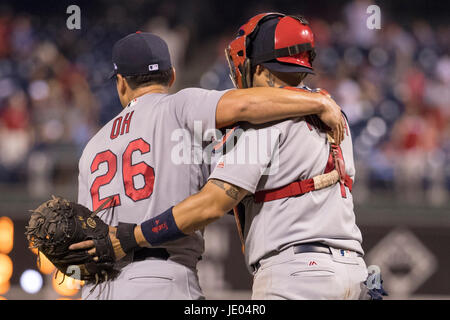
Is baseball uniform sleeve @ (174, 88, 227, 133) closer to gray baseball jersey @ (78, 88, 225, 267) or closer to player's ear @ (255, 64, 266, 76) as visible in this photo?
gray baseball jersey @ (78, 88, 225, 267)

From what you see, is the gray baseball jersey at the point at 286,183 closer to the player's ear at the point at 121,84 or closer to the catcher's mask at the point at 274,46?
the catcher's mask at the point at 274,46

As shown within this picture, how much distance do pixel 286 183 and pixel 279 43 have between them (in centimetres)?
71

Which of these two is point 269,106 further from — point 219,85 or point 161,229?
point 219,85

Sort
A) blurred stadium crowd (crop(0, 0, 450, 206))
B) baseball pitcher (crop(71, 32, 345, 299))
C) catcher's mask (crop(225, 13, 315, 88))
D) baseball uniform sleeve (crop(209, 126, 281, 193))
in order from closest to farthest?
1. baseball uniform sleeve (crop(209, 126, 281, 193))
2. baseball pitcher (crop(71, 32, 345, 299))
3. catcher's mask (crop(225, 13, 315, 88))
4. blurred stadium crowd (crop(0, 0, 450, 206))

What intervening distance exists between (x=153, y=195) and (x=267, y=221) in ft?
1.93

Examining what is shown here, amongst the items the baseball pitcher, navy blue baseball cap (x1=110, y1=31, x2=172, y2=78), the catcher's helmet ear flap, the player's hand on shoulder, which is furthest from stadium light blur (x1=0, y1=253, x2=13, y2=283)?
the player's hand on shoulder

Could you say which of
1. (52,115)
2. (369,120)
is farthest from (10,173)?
(369,120)

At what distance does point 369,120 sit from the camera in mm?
10359

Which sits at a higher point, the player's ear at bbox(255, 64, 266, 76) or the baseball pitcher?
the player's ear at bbox(255, 64, 266, 76)

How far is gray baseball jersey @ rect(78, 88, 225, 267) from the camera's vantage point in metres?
3.31

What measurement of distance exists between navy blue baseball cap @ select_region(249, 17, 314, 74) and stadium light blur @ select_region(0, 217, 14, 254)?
17.0 ft

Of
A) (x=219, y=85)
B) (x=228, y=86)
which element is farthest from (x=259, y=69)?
(x=219, y=85)

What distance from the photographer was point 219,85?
441 inches
